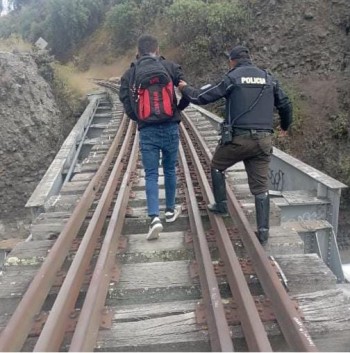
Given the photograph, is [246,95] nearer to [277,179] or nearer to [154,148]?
[154,148]

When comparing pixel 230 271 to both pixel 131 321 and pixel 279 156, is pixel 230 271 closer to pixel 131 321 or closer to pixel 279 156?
pixel 131 321

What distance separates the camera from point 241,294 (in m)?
3.15

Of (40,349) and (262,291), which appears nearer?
(40,349)

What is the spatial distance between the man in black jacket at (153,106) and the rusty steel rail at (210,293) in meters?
0.43

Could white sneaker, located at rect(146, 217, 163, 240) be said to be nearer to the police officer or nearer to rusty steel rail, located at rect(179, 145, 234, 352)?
rusty steel rail, located at rect(179, 145, 234, 352)

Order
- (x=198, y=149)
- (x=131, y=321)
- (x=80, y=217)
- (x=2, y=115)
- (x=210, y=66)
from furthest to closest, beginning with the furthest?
(x=210, y=66), (x=2, y=115), (x=198, y=149), (x=80, y=217), (x=131, y=321)

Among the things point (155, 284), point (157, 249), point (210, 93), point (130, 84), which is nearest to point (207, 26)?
point (130, 84)

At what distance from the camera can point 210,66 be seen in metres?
26.8

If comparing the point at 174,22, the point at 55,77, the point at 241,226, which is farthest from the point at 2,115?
the point at 174,22

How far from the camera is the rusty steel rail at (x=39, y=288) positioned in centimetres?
276

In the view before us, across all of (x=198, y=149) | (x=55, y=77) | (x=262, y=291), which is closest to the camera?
(x=262, y=291)

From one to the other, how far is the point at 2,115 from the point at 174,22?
1740cm

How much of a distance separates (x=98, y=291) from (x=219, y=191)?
184 cm

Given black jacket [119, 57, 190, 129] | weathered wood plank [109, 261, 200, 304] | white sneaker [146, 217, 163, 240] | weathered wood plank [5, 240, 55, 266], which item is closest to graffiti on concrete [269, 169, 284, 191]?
black jacket [119, 57, 190, 129]
